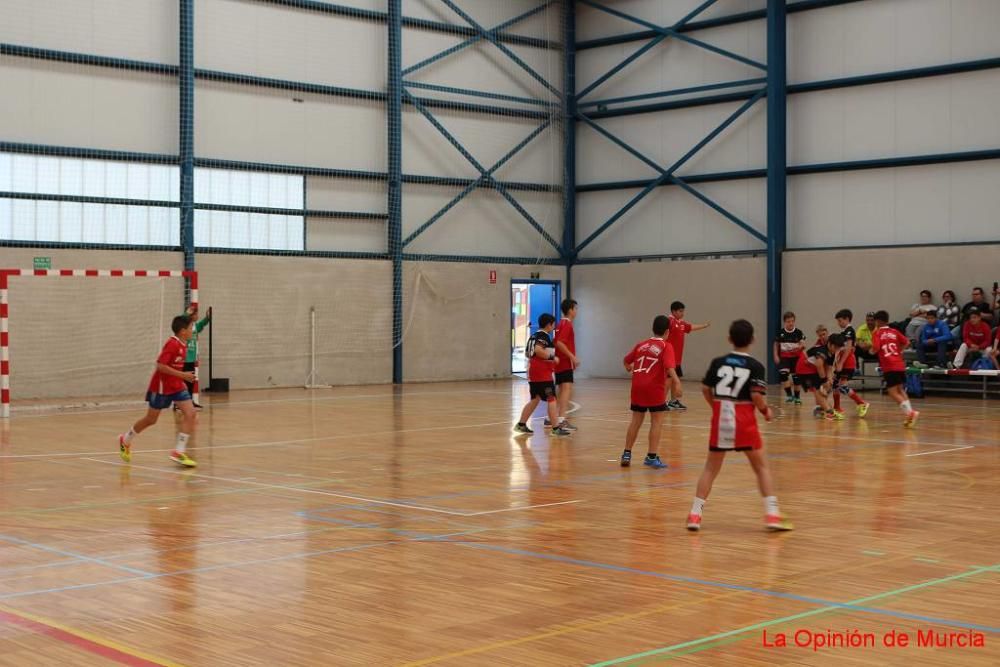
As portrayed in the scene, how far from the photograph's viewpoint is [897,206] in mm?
30719

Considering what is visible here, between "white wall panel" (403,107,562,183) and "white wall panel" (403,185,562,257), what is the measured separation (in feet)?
1.90

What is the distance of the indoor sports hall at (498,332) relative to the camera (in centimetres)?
793

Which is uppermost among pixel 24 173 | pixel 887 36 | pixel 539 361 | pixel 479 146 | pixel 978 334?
pixel 887 36

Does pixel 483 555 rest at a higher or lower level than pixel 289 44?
lower

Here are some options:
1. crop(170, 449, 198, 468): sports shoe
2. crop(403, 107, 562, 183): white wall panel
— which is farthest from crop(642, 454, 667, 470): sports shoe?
crop(403, 107, 562, 183): white wall panel

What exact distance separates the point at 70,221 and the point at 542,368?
14182 millimetres

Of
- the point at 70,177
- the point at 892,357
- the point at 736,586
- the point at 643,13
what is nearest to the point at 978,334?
the point at 892,357

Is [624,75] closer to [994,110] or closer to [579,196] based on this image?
[579,196]

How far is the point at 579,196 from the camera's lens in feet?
124

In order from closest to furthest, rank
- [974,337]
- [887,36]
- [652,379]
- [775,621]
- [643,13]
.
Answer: [775,621] → [652,379] → [974,337] → [887,36] → [643,13]

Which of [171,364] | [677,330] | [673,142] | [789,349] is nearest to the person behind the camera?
[171,364]

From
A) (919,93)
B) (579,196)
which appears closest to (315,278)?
(579,196)

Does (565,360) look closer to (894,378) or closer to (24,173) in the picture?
(894,378)

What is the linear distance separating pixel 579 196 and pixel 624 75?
3.94m
